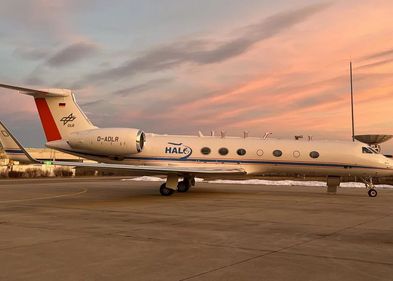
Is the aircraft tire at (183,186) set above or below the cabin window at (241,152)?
below

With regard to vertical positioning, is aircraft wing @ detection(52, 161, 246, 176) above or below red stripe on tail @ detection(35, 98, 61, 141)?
below

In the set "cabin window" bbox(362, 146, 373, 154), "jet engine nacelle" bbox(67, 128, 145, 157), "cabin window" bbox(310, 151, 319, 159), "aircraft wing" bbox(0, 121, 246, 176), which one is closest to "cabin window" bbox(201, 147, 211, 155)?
"aircraft wing" bbox(0, 121, 246, 176)

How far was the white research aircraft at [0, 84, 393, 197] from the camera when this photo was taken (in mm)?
19438

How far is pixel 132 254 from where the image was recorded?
257 inches

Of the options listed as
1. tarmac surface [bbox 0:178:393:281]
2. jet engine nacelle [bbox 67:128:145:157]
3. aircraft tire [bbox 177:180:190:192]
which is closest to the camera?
tarmac surface [bbox 0:178:393:281]

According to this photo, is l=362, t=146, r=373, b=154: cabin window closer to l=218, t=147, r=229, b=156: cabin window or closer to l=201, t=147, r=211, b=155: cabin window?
l=218, t=147, r=229, b=156: cabin window

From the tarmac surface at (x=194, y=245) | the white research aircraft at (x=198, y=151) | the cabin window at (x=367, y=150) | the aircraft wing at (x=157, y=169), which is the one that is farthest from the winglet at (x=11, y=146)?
the cabin window at (x=367, y=150)

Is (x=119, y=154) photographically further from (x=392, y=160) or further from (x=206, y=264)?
(x=206, y=264)

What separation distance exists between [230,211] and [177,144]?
822cm

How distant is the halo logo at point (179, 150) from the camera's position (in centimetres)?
2034

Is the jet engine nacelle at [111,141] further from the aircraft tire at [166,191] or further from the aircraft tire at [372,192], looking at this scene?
the aircraft tire at [372,192]

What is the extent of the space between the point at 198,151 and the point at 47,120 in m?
7.69

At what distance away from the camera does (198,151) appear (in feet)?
66.8

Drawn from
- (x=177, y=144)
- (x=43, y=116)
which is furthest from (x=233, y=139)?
(x=43, y=116)
